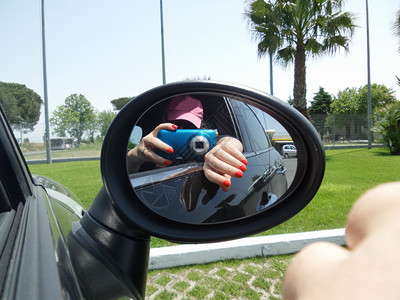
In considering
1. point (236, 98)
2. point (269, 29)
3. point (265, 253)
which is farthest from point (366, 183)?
point (269, 29)

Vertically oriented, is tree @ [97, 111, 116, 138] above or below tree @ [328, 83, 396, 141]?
below

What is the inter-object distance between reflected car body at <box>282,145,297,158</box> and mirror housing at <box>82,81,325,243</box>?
22 mm

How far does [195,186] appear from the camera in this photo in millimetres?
1055

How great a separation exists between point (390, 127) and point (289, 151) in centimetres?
1914

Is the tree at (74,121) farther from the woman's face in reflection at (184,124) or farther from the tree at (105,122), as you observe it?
the woman's face in reflection at (184,124)

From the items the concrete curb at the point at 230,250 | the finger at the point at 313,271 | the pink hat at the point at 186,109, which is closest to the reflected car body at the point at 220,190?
the pink hat at the point at 186,109

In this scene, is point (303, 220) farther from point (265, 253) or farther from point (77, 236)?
point (77, 236)

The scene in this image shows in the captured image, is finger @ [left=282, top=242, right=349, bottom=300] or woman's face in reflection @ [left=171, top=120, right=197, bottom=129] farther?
woman's face in reflection @ [left=171, top=120, right=197, bottom=129]

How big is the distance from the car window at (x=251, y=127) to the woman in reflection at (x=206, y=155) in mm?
72

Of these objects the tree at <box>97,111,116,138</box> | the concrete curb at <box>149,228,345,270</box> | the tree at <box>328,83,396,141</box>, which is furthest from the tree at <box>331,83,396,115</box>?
the concrete curb at <box>149,228,345,270</box>

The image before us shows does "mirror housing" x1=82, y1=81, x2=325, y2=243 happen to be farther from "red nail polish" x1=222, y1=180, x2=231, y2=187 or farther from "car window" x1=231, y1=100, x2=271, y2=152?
"red nail polish" x1=222, y1=180, x2=231, y2=187

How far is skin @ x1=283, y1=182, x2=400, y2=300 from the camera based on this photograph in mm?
203

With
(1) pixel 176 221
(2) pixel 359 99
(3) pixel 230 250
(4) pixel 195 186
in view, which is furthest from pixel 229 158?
(2) pixel 359 99

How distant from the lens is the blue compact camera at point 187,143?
969 millimetres
